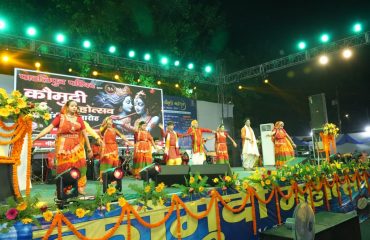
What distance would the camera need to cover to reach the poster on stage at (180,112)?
13478 mm

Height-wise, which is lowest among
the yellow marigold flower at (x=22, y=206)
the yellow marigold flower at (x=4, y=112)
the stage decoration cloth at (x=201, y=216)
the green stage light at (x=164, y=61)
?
the stage decoration cloth at (x=201, y=216)

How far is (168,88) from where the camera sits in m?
16.6

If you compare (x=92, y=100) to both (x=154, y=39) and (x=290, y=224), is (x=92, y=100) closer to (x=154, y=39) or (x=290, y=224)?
(x=154, y=39)

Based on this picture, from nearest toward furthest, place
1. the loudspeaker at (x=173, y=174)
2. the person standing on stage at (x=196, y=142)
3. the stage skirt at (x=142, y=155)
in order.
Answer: the loudspeaker at (x=173, y=174)
the stage skirt at (x=142, y=155)
the person standing on stage at (x=196, y=142)

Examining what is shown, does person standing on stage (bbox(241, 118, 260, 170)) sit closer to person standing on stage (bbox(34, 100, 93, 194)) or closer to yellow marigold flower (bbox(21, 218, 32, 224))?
person standing on stage (bbox(34, 100, 93, 194))

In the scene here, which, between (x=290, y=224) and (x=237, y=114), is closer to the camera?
(x=290, y=224)

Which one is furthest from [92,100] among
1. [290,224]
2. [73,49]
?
[290,224]

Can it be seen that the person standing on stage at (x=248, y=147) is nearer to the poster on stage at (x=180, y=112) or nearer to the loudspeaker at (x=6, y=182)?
the poster on stage at (x=180, y=112)

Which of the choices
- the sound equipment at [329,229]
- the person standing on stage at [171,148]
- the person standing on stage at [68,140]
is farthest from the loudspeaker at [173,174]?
the person standing on stage at [171,148]

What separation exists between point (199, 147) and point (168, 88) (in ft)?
25.7

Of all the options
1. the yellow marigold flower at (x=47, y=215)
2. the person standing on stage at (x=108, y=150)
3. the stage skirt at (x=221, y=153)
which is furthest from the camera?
the stage skirt at (x=221, y=153)

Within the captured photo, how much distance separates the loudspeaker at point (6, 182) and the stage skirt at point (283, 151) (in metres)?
7.40

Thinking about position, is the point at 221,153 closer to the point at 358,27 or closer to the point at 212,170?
the point at 212,170

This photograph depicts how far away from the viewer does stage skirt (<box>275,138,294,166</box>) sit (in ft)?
29.8
